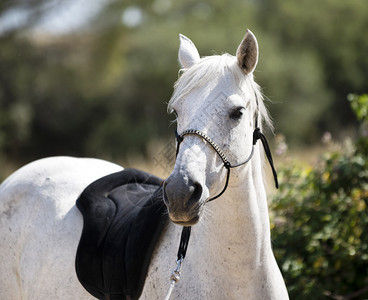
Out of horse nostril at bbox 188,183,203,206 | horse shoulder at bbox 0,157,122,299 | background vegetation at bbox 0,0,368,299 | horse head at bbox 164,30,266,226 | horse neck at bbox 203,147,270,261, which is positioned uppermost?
horse head at bbox 164,30,266,226

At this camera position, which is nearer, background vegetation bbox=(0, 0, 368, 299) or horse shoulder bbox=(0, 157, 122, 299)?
horse shoulder bbox=(0, 157, 122, 299)

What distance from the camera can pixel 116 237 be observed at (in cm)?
268

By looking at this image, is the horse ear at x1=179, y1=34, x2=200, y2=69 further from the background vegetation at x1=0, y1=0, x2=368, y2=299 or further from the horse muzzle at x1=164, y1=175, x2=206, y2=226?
the background vegetation at x1=0, y1=0, x2=368, y2=299

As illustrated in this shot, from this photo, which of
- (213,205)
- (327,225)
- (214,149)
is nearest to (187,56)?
(214,149)

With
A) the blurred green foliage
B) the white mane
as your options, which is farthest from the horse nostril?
the blurred green foliage

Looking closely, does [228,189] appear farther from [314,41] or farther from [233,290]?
[314,41]

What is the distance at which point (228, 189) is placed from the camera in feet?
7.29

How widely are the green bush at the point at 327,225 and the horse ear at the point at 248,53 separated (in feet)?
6.36

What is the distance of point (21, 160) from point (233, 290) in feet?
51.1

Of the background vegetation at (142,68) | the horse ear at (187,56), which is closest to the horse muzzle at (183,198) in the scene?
the horse ear at (187,56)

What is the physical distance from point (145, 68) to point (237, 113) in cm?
1869

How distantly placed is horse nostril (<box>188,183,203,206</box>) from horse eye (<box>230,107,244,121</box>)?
14.1 inches

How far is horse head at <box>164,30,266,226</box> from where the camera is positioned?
6.38 feet

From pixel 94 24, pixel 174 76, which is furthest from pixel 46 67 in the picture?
Answer: pixel 174 76
